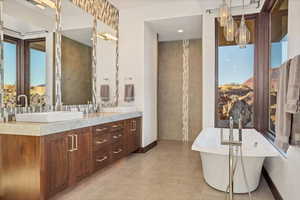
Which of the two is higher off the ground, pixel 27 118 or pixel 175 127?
pixel 27 118

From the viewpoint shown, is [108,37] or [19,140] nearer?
[19,140]

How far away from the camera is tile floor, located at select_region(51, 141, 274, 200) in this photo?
8.45 ft

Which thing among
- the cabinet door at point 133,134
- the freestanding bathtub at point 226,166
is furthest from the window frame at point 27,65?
the freestanding bathtub at point 226,166

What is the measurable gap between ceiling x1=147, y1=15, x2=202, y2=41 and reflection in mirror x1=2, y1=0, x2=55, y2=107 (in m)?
2.31

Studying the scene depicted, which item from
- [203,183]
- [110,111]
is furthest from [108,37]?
[203,183]

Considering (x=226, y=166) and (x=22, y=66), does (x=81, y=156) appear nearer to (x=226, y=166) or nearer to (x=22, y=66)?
(x=22, y=66)

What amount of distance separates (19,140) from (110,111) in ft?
6.89

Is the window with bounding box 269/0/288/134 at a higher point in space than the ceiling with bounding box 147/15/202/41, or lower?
lower

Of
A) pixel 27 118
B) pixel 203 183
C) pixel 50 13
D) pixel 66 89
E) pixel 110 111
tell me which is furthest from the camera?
pixel 110 111

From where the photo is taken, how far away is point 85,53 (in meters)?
3.91

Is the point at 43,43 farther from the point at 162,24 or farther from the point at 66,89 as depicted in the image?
the point at 162,24

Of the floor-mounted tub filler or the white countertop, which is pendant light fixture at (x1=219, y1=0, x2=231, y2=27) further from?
the white countertop

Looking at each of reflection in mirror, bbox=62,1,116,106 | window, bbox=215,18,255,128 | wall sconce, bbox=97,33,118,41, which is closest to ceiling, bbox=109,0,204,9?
reflection in mirror, bbox=62,1,116,106

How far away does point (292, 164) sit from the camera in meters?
2.03
